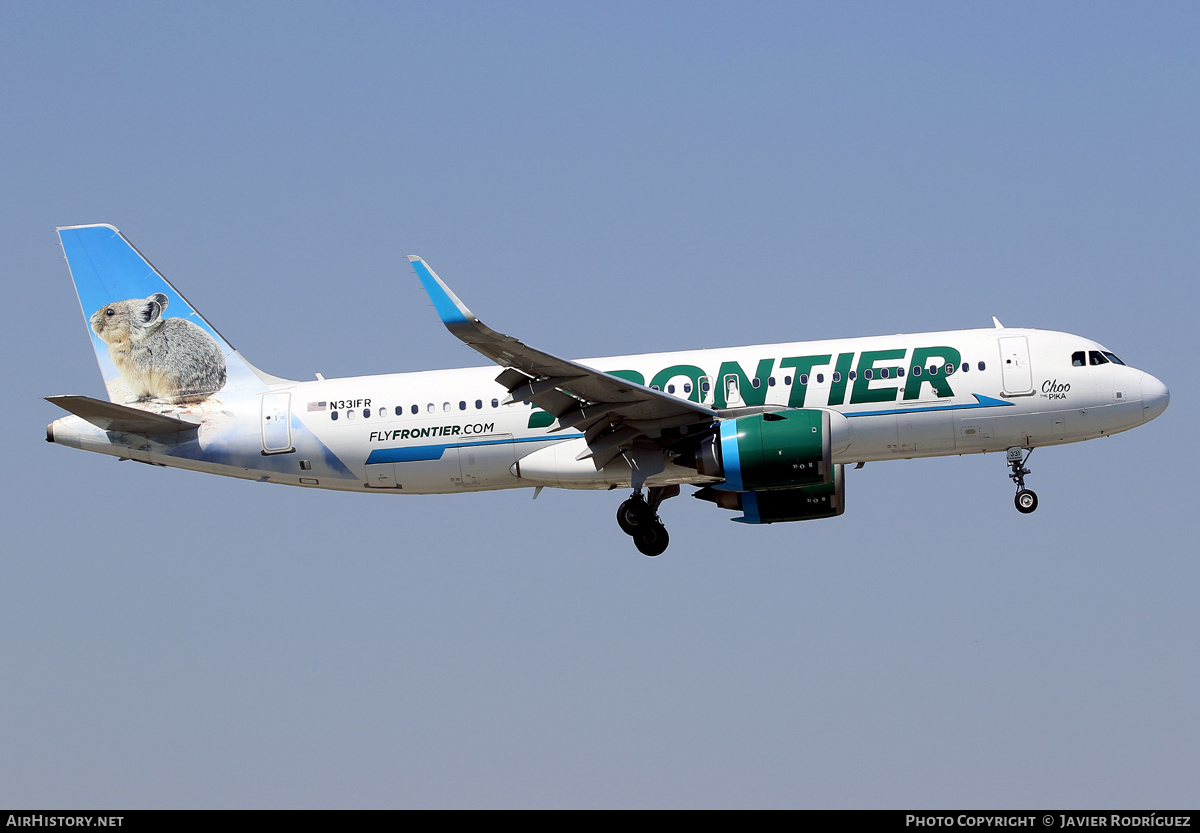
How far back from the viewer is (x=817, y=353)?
32719 millimetres

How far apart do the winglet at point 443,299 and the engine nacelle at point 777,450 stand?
7.00 meters

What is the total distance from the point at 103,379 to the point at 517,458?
12.2 metres

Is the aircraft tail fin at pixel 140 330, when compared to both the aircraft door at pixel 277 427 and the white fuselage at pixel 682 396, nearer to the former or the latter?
the aircraft door at pixel 277 427

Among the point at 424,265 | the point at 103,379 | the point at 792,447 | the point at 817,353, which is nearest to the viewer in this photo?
the point at 424,265

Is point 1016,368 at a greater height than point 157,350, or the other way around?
point 157,350

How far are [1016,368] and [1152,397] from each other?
3.40 m

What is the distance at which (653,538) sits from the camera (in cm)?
3453

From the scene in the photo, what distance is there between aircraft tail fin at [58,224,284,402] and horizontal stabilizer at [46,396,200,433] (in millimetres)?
1527

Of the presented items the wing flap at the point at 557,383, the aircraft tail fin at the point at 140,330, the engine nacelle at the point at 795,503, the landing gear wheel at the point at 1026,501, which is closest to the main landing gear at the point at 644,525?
the engine nacelle at the point at 795,503

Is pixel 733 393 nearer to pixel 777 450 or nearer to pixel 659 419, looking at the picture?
pixel 659 419

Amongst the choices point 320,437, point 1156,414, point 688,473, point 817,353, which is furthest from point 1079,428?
point 320,437

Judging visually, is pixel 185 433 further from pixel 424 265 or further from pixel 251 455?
pixel 424 265

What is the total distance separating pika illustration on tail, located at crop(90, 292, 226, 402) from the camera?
36.6 metres

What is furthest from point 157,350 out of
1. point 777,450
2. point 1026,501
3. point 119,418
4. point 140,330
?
point 1026,501
